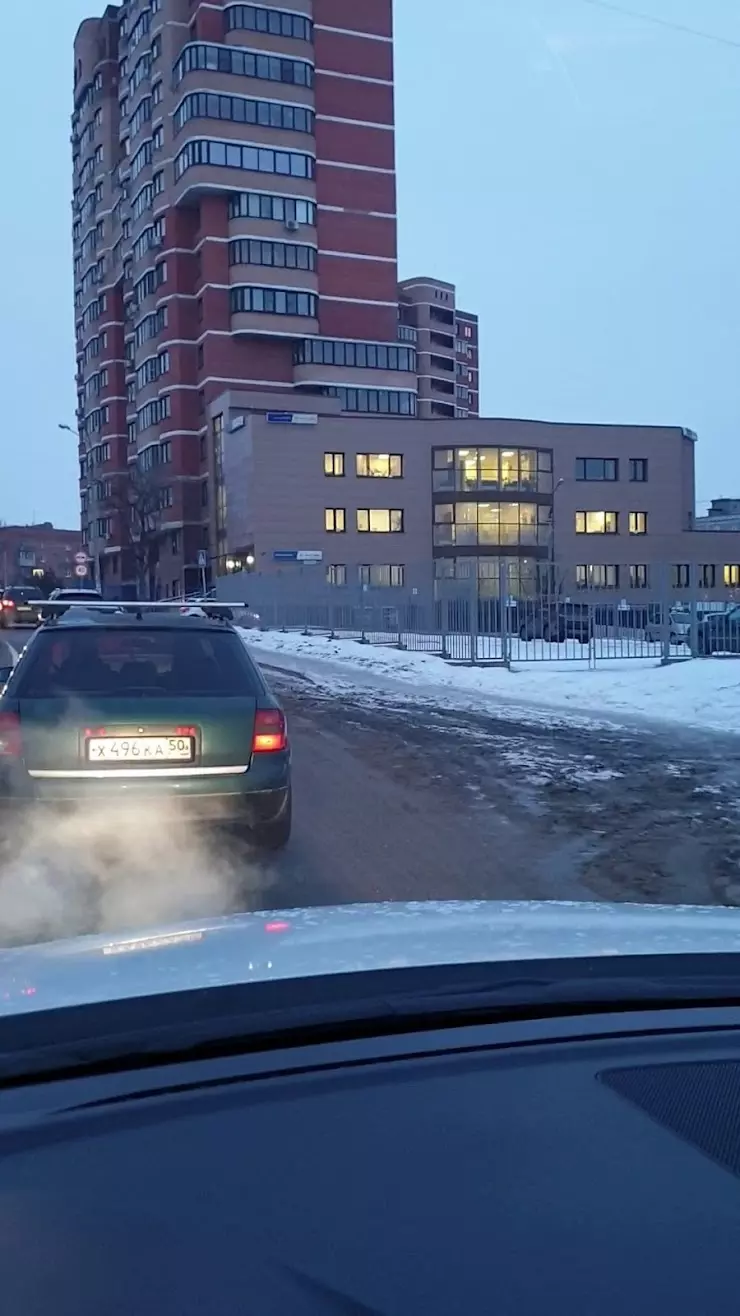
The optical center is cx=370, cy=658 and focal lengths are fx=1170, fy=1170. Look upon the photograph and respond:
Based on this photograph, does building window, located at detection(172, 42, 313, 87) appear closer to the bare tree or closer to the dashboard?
the bare tree

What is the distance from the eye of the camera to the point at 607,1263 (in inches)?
56.5

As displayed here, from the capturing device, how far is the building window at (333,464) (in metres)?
66.1

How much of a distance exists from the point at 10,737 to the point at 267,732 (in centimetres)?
135

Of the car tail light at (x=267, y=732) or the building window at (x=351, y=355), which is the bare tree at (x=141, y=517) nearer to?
the building window at (x=351, y=355)

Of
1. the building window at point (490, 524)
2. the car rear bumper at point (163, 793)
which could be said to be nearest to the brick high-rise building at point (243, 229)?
the building window at point (490, 524)

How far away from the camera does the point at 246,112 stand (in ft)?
240

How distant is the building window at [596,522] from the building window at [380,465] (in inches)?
455

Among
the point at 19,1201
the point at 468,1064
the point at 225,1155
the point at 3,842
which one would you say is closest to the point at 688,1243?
the point at 468,1064

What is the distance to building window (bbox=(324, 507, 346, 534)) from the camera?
6594 centimetres

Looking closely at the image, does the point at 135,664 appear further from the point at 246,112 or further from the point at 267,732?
the point at 246,112

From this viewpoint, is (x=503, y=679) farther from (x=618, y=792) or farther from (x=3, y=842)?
(x=3, y=842)

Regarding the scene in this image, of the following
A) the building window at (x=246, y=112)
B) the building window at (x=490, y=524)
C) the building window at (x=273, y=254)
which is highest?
the building window at (x=246, y=112)

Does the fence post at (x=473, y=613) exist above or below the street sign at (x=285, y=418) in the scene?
below

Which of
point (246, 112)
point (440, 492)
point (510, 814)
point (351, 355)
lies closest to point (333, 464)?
point (440, 492)
